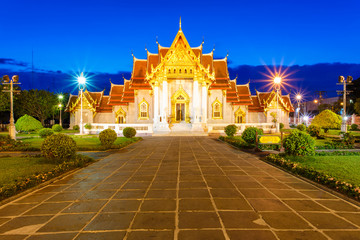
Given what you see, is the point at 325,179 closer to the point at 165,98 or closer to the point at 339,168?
the point at 339,168

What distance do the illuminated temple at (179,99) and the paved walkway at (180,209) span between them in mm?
20701

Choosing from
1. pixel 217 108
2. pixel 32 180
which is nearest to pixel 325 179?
pixel 32 180

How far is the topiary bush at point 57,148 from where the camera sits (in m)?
9.91

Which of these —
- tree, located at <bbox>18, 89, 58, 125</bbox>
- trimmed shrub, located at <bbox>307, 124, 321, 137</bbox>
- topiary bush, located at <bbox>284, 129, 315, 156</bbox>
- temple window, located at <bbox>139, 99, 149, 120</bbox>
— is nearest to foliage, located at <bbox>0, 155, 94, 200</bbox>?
topiary bush, located at <bbox>284, 129, 315, 156</bbox>

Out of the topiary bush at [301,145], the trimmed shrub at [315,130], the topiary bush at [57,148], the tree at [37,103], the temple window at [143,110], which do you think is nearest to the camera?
the topiary bush at [57,148]

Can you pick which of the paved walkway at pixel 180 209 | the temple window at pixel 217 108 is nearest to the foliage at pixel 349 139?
the paved walkway at pixel 180 209

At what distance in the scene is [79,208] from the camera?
5.24m

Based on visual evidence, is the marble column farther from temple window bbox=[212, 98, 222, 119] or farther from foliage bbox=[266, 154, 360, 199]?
foliage bbox=[266, 154, 360, 199]

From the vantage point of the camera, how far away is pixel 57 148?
9914mm

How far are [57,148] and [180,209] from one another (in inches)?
279

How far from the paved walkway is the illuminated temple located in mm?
20701

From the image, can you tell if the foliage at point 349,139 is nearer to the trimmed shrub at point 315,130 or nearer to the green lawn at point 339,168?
the trimmed shrub at point 315,130

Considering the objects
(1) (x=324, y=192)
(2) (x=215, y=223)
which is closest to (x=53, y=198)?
(2) (x=215, y=223)

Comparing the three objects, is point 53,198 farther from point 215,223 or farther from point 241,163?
point 241,163
